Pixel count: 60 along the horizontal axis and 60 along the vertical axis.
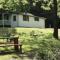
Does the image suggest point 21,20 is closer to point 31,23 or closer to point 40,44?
point 31,23

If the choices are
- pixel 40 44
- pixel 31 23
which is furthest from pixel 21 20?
pixel 40 44

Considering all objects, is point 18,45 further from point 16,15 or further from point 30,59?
point 16,15

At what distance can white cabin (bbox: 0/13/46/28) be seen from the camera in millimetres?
54688

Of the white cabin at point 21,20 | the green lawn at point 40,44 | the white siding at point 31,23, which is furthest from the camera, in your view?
the white siding at point 31,23

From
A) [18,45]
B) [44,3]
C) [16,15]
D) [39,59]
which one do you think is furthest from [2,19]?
[39,59]

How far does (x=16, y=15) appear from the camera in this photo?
5584cm

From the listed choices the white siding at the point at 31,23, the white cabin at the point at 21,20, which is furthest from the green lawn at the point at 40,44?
the white siding at the point at 31,23

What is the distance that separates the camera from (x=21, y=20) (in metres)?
55.9

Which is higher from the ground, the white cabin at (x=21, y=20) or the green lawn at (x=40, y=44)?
the green lawn at (x=40, y=44)

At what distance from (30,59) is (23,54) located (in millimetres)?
1673

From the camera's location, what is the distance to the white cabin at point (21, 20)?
179 feet

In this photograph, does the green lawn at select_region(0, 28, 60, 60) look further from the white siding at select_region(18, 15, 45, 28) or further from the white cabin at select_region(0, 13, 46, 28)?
the white siding at select_region(18, 15, 45, 28)

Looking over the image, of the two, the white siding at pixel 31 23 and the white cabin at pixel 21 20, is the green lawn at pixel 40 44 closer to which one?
the white cabin at pixel 21 20

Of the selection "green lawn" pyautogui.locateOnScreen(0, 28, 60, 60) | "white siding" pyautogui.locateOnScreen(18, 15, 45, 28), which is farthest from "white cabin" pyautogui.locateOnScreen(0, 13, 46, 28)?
"green lawn" pyautogui.locateOnScreen(0, 28, 60, 60)
